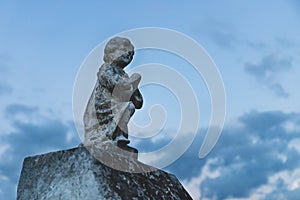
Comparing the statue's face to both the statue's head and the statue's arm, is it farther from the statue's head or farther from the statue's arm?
the statue's arm

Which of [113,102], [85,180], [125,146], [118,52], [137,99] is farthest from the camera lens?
[118,52]

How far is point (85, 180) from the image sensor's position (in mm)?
5301

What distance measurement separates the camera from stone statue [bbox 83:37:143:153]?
6.46 meters

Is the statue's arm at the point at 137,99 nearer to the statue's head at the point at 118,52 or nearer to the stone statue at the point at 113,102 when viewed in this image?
the stone statue at the point at 113,102

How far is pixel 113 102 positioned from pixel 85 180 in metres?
1.58

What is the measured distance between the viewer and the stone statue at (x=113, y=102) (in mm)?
6465

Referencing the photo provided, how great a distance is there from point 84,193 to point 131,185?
564 millimetres

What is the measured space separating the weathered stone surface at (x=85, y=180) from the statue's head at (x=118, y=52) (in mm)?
1534

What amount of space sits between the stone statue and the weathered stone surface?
0.59 m

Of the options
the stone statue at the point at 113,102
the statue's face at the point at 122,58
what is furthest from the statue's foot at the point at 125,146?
the statue's face at the point at 122,58

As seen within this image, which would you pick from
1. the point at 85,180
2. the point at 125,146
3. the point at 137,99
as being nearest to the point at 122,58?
the point at 137,99

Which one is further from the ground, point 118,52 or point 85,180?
point 118,52

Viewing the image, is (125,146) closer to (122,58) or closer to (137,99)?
(137,99)

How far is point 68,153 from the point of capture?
562cm
